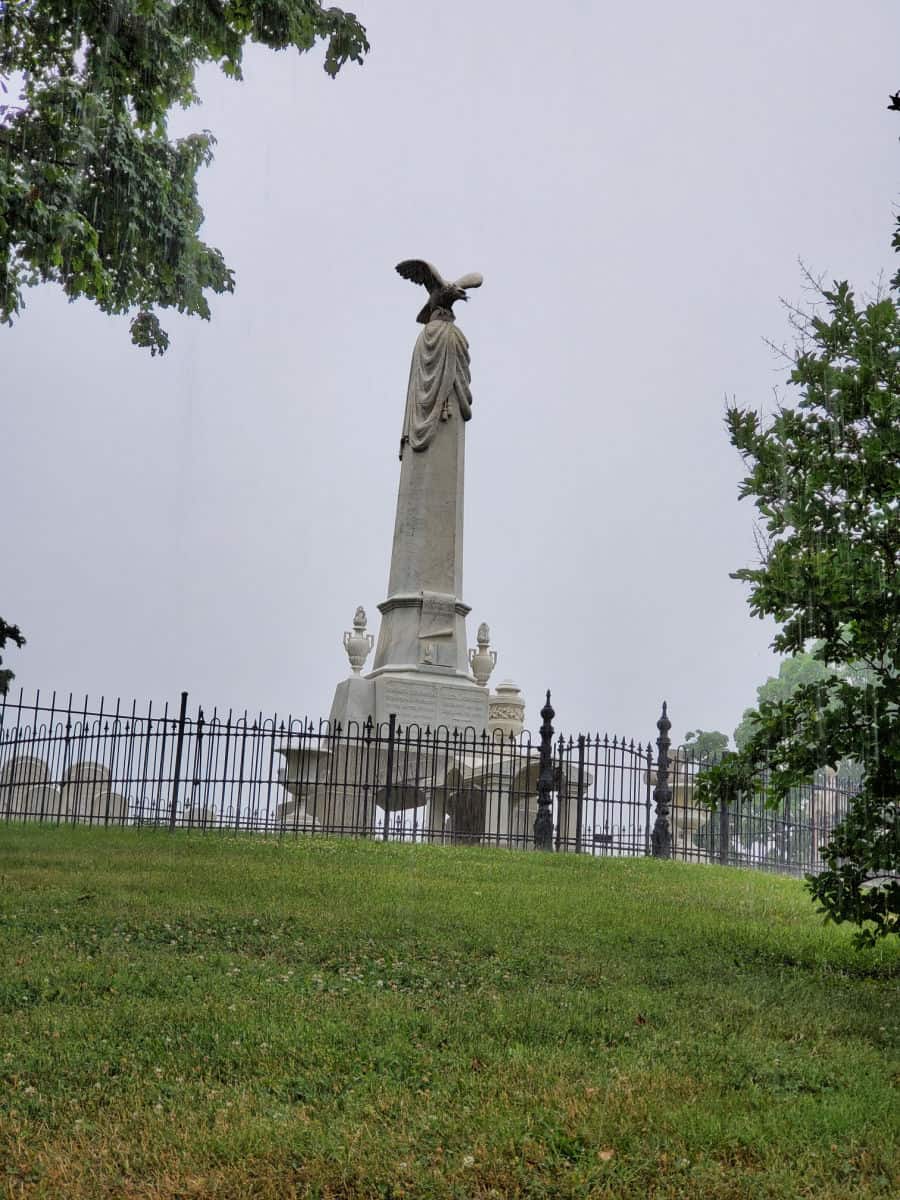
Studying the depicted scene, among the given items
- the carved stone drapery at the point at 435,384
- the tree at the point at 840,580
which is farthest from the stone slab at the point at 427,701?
the tree at the point at 840,580

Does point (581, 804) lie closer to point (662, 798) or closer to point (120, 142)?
point (662, 798)

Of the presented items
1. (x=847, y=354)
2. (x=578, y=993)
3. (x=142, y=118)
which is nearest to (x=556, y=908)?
(x=578, y=993)

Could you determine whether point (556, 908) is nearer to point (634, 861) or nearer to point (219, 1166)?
point (634, 861)

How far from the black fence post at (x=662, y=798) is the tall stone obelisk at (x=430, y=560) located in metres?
2.73

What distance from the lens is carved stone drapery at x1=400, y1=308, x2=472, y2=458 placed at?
19297 millimetres

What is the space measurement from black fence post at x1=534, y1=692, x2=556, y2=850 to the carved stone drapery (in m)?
5.42

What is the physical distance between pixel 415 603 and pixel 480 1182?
1390 centimetres

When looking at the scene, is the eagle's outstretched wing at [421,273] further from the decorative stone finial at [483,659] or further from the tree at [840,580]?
the tree at [840,580]

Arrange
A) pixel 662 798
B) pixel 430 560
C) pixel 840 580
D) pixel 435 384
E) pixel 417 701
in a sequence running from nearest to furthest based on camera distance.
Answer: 1. pixel 840 580
2. pixel 662 798
3. pixel 417 701
4. pixel 430 560
5. pixel 435 384

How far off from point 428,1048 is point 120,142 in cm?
1349

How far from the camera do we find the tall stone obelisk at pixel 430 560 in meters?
17.8

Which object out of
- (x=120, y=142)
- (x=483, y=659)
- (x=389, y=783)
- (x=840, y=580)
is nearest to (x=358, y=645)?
(x=483, y=659)

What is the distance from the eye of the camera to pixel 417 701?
1773cm

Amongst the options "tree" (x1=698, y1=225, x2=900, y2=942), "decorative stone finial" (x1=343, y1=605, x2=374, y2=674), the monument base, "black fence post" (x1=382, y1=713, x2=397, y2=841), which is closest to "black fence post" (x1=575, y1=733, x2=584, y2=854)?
the monument base
